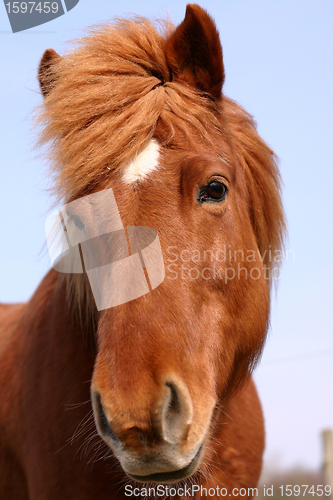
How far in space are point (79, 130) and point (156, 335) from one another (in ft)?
4.17

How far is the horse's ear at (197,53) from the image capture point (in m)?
2.57

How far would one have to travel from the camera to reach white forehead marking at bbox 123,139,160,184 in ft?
7.23

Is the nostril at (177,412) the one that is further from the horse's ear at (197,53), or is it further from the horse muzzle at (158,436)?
the horse's ear at (197,53)

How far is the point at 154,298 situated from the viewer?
6.39ft

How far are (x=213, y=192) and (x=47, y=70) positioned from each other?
4.61ft

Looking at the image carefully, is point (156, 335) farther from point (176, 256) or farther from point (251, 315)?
point (251, 315)

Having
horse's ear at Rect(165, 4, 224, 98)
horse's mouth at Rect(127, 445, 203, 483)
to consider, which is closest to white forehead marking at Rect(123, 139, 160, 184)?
horse's ear at Rect(165, 4, 224, 98)

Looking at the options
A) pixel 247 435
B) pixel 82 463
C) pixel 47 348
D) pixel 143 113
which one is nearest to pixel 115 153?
pixel 143 113

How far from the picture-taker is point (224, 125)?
8.91 feet

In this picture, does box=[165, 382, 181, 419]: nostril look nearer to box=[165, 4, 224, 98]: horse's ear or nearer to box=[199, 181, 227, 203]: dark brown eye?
box=[199, 181, 227, 203]: dark brown eye

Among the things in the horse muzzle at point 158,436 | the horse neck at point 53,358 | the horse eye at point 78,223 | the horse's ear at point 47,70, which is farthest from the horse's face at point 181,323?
the horse's ear at point 47,70

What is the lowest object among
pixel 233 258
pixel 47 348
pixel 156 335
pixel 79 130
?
pixel 47 348

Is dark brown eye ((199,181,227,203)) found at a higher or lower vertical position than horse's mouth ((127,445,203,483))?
higher

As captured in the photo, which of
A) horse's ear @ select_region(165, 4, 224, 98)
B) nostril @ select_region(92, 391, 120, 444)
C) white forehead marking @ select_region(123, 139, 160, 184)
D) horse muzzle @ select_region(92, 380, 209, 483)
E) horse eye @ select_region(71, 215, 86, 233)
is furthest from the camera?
horse's ear @ select_region(165, 4, 224, 98)
